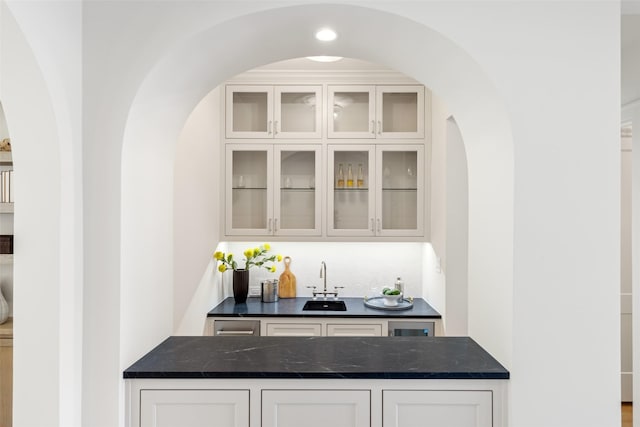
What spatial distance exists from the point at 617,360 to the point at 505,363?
0.35m

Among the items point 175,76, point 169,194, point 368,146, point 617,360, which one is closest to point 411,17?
point 175,76

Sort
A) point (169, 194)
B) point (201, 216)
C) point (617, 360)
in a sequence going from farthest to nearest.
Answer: point (201, 216)
point (169, 194)
point (617, 360)

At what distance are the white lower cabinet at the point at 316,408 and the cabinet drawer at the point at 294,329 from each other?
1.56 meters

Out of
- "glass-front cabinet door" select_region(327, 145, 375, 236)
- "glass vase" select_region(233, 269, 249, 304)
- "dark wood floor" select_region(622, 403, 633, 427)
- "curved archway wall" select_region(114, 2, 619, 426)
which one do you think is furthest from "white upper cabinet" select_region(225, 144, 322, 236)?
"dark wood floor" select_region(622, 403, 633, 427)

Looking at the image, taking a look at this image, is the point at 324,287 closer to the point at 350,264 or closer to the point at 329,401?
the point at 350,264

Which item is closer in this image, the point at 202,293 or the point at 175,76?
the point at 175,76

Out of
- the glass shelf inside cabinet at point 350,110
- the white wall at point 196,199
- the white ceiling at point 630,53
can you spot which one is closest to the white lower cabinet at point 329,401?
the white wall at point 196,199

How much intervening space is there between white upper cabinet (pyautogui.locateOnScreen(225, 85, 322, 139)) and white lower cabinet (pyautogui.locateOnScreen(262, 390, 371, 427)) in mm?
2245

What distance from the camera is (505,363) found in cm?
150

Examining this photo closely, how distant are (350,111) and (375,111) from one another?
Answer: 0.20 m

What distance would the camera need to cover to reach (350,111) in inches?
134

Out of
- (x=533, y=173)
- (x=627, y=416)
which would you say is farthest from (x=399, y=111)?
(x=627, y=416)

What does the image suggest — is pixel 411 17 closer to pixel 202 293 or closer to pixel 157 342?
pixel 157 342

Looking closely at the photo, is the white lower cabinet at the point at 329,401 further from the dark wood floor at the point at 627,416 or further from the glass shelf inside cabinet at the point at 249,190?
the dark wood floor at the point at 627,416
